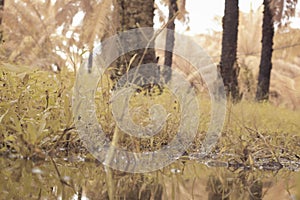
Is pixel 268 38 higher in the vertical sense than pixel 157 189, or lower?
higher

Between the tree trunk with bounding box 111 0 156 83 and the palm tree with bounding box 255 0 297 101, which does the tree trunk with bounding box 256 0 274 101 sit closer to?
the palm tree with bounding box 255 0 297 101

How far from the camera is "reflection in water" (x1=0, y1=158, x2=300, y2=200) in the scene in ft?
3.32

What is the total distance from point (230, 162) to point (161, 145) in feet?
1.23

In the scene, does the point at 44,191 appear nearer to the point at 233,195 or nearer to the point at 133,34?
the point at 233,195

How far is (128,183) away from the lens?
1211 millimetres

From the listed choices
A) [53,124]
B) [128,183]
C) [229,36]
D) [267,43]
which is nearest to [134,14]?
[229,36]

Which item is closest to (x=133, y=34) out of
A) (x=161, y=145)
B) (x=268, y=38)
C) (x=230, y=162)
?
(x=161, y=145)

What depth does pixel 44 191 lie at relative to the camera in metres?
0.99

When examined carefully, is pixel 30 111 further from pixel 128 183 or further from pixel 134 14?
pixel 134 14

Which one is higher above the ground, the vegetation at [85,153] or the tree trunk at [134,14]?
the tree trunk at [134,14]

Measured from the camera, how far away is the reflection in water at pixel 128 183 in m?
1.01

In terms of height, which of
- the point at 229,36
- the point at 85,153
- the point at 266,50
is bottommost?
the point at 85,153

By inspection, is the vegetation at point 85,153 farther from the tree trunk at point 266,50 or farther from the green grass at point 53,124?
the tree trunk at point 266,50

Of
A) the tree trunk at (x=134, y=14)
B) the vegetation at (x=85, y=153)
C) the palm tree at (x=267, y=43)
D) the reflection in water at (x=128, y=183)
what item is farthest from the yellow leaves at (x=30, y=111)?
the palm tree at (x=267, y=43)
